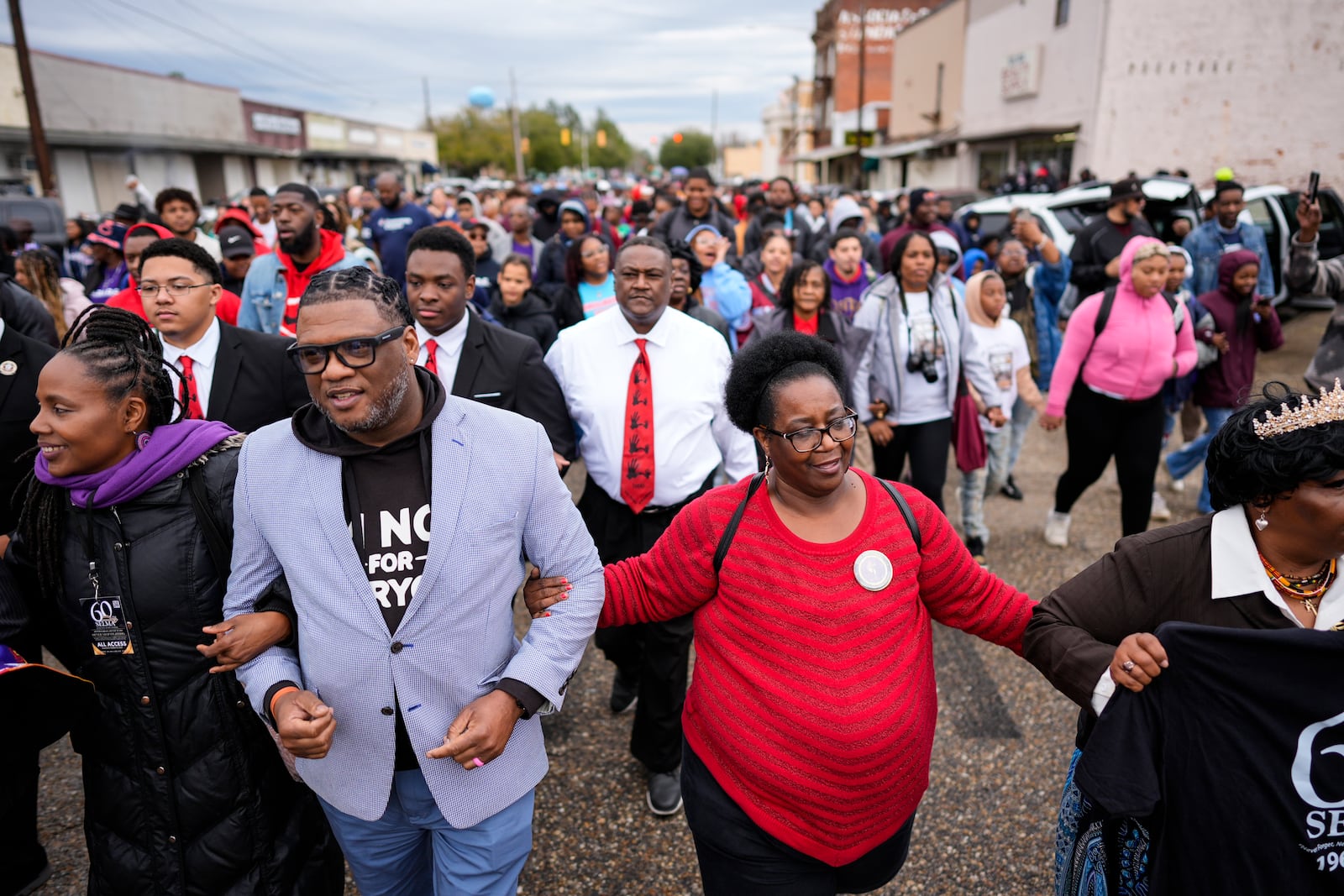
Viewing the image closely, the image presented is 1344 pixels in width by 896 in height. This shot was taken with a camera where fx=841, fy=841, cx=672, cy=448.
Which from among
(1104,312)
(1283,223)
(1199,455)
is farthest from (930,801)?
(1283,223)

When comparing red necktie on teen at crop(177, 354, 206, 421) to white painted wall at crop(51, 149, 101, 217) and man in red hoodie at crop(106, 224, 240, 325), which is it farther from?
white painted wall at crop(51, 149, 101, 217)

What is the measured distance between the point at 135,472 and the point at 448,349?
1.61 metres

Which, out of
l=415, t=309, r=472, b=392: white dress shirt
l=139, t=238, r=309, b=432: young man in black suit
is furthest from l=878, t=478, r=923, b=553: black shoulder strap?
l=139, t=238, r=309, b=432: young man in black suit

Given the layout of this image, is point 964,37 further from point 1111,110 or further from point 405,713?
point 405,713

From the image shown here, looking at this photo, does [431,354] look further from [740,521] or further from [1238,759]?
[1238,759]

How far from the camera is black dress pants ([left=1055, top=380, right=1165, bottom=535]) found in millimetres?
4910

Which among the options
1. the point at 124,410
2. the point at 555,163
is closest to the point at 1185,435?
the point at 124,410

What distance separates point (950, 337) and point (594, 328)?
93.5 inches

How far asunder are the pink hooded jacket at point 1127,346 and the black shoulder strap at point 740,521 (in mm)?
3280

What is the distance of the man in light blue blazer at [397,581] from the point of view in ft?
6.41

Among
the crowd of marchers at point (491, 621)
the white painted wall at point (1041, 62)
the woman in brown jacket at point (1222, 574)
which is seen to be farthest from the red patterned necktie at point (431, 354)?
the white painted wall at point (1041, 62)

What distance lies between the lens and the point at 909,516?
7.11ft

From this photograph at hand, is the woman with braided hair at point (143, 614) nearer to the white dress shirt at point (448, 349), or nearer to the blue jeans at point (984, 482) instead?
the white dress shirt at point (448, 349)

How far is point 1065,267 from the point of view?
746 centimetres
